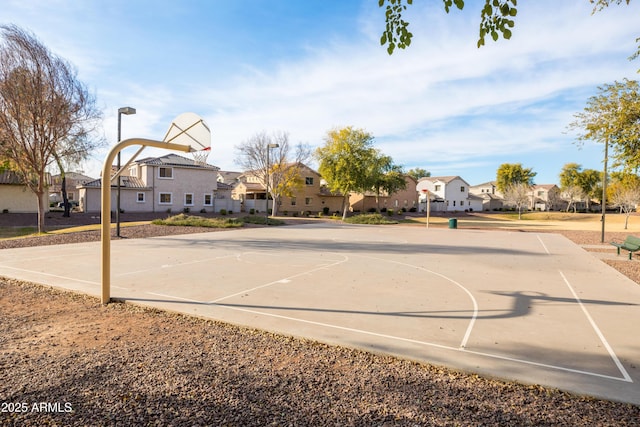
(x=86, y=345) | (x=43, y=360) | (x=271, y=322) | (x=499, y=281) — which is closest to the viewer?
(x=43, y=360)

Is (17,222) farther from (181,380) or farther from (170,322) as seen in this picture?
(181,380)

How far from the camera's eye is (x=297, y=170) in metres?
51.0

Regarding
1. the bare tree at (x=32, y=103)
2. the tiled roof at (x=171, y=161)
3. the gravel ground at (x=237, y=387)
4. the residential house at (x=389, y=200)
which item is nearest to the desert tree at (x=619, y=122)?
the gravel ground at (x=237, y=387)

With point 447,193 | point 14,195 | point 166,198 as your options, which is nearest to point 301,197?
point 166,198

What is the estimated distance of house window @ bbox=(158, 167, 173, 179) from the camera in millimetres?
42656

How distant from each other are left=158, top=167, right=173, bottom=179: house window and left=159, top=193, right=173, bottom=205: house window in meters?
2.03

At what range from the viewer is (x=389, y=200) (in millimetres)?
69625

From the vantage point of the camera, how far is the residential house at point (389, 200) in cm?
6694

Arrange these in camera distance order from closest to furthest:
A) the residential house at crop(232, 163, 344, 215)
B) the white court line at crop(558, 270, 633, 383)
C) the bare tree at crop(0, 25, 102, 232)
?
1. the white court line at crop(558, 270, 633, 383)
2. the bare tree at crop(0, 25, 102, 232)
3. the residential house at crop(232, 163, 344, 215)

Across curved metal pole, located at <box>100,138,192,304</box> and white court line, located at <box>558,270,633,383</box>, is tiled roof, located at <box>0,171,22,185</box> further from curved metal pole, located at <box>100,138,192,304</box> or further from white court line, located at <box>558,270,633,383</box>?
Answer: white court line, located at <box>558,270,633,383</box>

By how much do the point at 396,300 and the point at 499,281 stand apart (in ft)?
12.8

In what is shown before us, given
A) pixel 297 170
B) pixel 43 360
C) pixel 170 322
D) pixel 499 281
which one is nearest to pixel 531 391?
pixel 170 322

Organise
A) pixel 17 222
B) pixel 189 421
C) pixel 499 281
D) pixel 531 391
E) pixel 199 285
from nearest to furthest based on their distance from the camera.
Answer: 1. pixel 189 421
2. pixel 531 391
3. pixel 199 285
4. pixel 499 281
5. pixel 17 222

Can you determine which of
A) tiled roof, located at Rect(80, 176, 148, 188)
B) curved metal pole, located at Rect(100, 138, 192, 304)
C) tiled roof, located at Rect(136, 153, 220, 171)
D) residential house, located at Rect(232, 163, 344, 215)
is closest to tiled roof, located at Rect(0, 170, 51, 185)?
tiled roof, located at Rect(80, 176, 148, 188)
